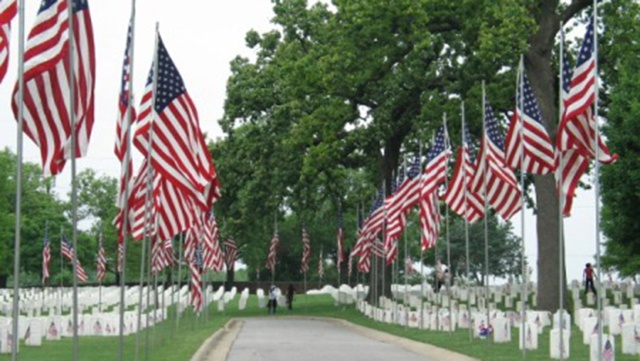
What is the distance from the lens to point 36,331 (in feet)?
98.1

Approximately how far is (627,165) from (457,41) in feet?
25.7

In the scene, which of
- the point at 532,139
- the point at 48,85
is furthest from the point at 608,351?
the point at 48,85

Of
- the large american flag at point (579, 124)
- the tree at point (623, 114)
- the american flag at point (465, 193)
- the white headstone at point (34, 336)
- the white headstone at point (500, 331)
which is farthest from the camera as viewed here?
the tree at point (623, 114)

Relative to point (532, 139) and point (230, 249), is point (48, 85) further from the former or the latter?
point (230, 249)

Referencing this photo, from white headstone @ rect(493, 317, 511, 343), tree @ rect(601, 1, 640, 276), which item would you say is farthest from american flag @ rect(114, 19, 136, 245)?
tree @ rect(601, 1, 640, 276)

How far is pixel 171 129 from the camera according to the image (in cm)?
2070

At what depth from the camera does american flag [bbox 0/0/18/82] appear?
12859 mm

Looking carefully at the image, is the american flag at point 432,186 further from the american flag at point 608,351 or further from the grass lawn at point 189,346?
the american flag at point 608,351

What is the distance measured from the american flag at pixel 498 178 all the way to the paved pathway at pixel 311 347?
4051 millimetres

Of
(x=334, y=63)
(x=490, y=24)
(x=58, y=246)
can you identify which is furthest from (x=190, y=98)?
(x=58, y=246)

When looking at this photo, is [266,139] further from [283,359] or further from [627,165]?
[283,359]

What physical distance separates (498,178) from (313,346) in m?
6.38

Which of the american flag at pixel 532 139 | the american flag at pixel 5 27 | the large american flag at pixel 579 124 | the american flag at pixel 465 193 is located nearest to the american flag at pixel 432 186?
the american flag at pixel 465 193

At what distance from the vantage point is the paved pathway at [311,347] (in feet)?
83.9
